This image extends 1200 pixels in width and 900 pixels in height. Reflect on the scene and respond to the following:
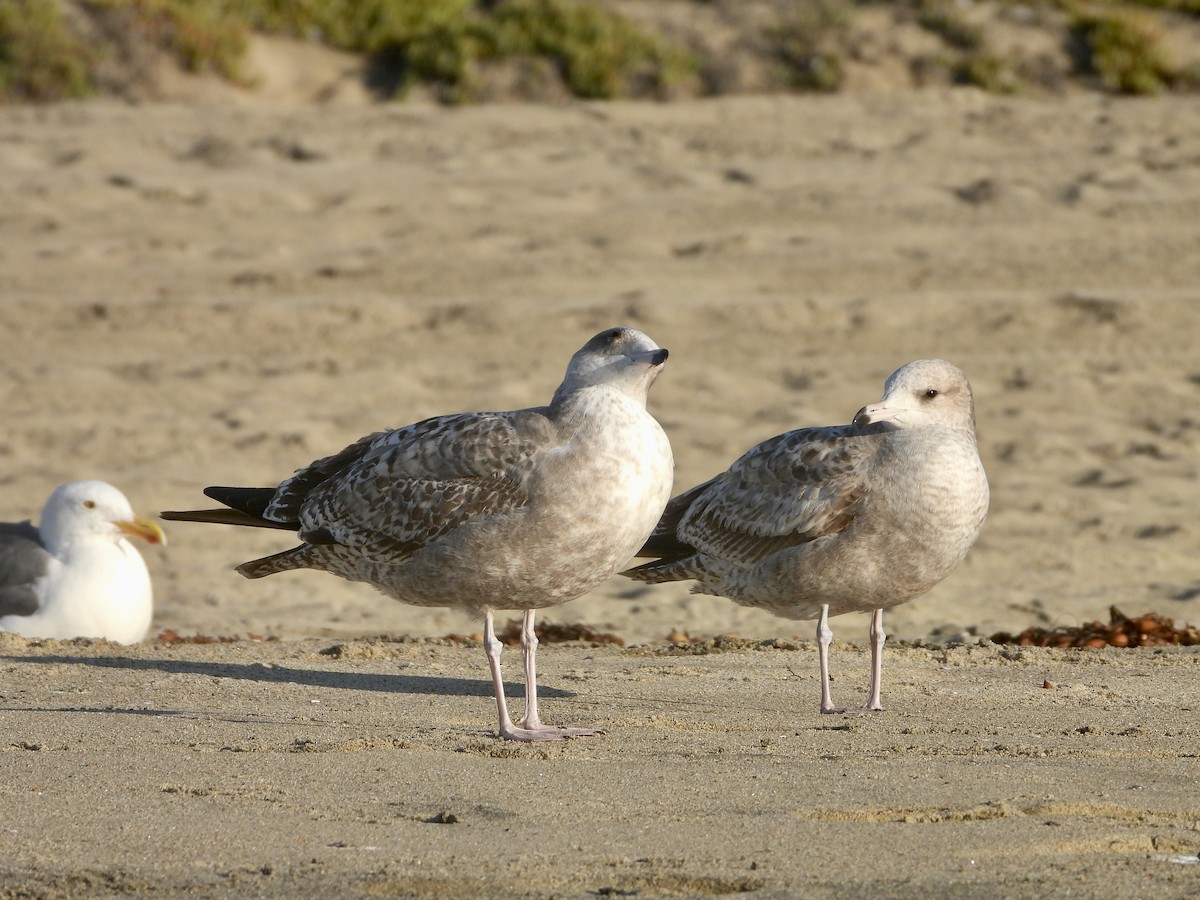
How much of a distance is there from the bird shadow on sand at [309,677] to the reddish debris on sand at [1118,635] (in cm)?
244

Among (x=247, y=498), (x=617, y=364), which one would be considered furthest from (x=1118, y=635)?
(x=247, y=498)

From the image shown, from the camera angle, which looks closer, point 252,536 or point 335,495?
point 335,495

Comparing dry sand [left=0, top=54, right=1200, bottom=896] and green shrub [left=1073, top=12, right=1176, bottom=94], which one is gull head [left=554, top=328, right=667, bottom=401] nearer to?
dry sand [left=0, top=54, right=1200, bottom=896]

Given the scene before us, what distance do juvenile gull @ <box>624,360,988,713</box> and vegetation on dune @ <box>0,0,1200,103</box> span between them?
10.5 meters

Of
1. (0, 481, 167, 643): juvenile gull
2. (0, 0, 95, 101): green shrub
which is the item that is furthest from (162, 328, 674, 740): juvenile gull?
(0, 0, 95, 101): green shrub

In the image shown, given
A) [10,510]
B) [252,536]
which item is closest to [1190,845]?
[252,536]

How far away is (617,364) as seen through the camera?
6.31 meters

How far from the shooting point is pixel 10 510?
11.3 m

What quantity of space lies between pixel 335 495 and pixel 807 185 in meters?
9.20

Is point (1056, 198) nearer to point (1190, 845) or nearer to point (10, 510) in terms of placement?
point (10, 510)

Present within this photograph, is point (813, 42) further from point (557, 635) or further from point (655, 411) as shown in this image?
point (557, 635)

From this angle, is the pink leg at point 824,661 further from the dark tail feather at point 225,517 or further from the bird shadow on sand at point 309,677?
the dark tail feather at point 225,517

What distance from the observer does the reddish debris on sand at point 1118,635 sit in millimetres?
8125

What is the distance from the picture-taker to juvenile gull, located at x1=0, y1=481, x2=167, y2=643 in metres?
8.58
